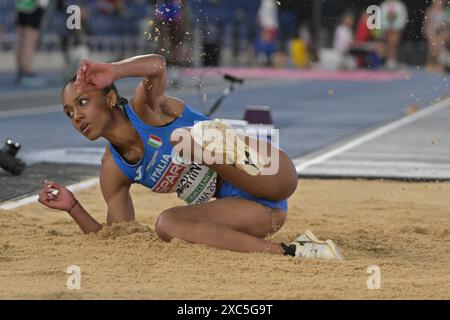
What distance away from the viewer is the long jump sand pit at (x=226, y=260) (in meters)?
5.25

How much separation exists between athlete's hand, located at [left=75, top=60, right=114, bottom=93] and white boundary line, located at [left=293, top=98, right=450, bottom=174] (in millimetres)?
4679

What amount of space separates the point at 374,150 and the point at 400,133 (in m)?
1.93

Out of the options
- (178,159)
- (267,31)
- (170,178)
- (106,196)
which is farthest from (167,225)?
(267,31)

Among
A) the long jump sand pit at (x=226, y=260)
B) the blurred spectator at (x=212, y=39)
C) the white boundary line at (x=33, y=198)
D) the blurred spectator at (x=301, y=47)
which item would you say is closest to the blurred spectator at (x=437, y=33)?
the blurred spectator at (x=301, y=47)

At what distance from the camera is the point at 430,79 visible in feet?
83.3

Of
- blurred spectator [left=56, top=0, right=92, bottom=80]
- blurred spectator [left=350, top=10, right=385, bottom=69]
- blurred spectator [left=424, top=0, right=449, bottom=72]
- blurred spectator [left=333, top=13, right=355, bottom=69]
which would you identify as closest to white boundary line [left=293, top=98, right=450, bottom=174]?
blurred spectator [left=56, top=0, right=92, bottom=80]

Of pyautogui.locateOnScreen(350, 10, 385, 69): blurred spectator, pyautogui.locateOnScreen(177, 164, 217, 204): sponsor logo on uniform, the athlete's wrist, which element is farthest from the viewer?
pyautogui.locateOnScreen(350, 10, 385, 69): blurred spectator

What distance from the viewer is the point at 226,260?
19.4ft

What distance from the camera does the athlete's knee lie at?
6.27 metres

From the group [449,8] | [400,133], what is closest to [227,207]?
[400,133]

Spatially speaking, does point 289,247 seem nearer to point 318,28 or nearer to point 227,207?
point 227,207

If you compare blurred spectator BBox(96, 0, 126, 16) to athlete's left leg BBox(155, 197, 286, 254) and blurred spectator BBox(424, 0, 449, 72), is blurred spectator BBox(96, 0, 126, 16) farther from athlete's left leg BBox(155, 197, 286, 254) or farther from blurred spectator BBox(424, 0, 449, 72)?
athlete's left leg BBox(155, 197, 286, 254)

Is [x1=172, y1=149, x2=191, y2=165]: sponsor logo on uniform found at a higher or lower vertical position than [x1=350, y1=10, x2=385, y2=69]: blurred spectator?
higher

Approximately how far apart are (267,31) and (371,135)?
17133mm
